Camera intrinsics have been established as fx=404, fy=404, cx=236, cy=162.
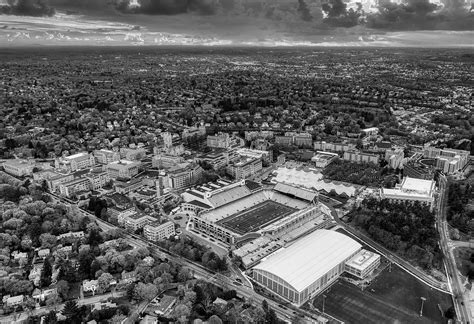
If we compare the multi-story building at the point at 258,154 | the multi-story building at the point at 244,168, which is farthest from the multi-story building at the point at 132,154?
the multi-story building at the point at 244,168

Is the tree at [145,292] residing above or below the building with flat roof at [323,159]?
below

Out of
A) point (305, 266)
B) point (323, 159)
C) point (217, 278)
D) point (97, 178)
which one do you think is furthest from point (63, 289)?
point (323, 159)

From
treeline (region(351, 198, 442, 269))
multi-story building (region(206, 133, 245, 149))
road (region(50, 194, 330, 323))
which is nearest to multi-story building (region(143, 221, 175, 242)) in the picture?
road (region(50, 194, 330, 323))

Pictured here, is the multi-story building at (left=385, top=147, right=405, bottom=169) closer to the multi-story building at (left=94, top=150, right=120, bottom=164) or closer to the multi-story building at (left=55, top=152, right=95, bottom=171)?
the multi-story building at (left=94, top=150, right=120, bottom=164)

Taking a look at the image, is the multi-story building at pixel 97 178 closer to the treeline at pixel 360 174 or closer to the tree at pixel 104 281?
the tree at pixel 104 281

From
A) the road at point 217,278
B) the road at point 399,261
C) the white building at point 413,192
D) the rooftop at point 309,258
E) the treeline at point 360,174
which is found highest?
the white building at point 413,192

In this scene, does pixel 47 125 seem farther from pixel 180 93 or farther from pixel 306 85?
pixel 306 85

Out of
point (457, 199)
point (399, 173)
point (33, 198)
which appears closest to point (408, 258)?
point (457, 199)
